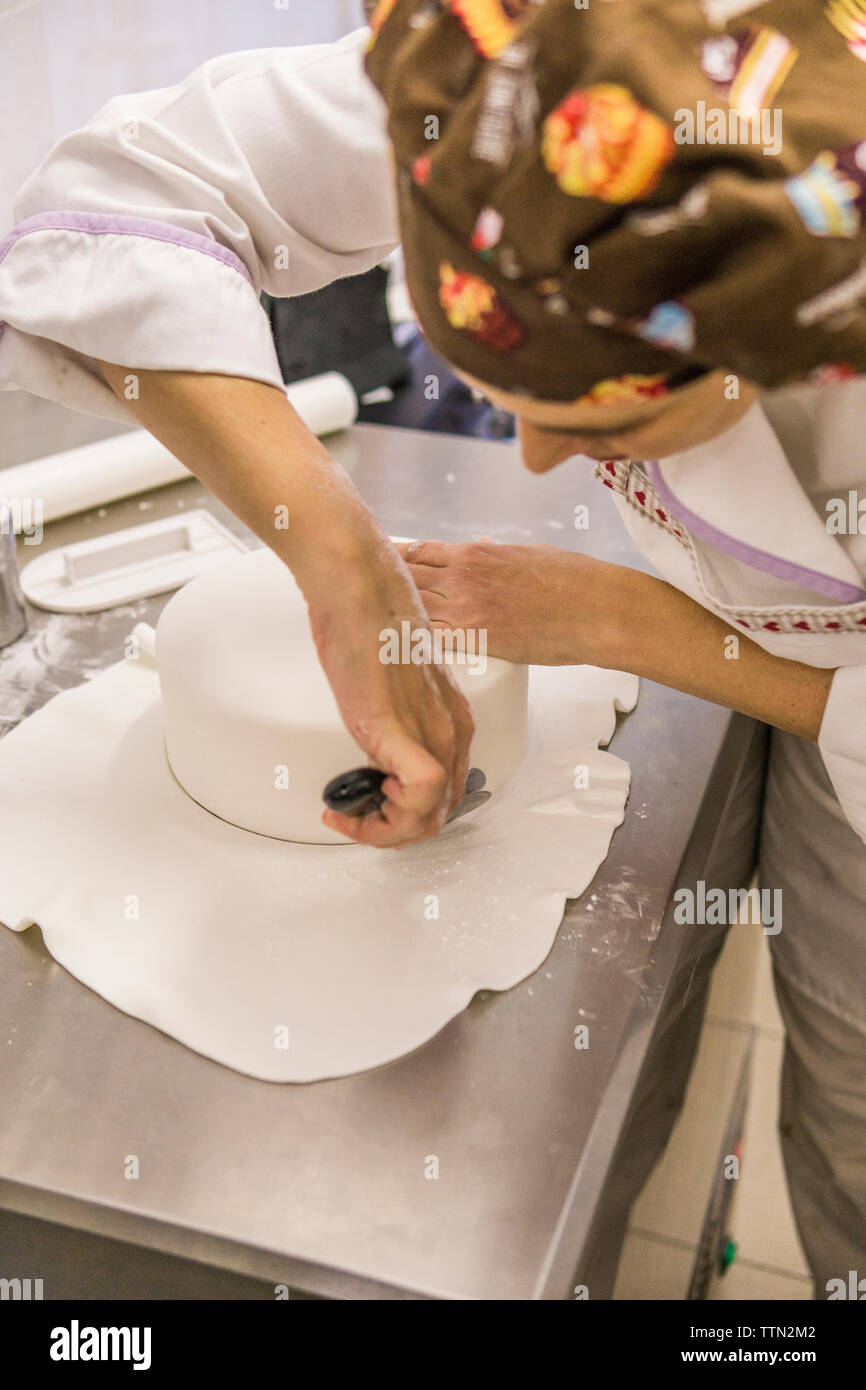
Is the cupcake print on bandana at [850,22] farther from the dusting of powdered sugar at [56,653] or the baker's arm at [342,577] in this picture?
the dusting of powdered sugar at [56,653]

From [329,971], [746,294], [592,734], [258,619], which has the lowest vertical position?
[329,971]

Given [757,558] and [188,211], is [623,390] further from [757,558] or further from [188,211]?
[188,211]

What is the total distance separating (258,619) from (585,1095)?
1.48ft

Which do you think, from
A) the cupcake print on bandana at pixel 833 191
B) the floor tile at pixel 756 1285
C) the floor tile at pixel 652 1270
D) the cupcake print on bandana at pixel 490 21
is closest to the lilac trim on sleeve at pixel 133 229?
the cupcake print on bandana at pixel 490 21

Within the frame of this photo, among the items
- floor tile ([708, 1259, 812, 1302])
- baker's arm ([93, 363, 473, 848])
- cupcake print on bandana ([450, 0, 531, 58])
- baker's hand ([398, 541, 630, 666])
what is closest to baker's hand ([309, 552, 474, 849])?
baker's arm ([93, 363, 473, 848])

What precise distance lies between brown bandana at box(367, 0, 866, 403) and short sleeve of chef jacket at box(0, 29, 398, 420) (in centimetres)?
33

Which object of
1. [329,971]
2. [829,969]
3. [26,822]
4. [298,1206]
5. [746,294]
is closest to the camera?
[746,294]

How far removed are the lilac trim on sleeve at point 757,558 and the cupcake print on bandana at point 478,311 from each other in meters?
0.24

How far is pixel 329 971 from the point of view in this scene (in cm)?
82

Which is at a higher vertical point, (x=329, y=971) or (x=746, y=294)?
(x=746, y=294)

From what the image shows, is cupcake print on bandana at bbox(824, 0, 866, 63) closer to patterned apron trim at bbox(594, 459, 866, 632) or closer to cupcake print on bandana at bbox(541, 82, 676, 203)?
cupcake print on bandana at bbox(541, 82, 676, 203)

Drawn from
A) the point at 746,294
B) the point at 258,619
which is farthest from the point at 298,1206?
the point at 746,294

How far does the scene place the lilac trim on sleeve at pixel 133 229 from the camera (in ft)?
2.78

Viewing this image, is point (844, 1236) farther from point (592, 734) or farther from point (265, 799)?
point (265, 799)
